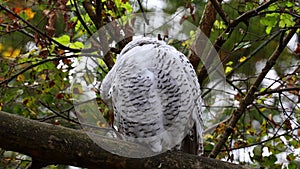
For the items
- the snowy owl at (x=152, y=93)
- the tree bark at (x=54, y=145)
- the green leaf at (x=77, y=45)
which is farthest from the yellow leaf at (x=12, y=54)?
the tree bark at (x=54, y=145)

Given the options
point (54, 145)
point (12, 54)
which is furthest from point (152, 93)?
point (12, 54)

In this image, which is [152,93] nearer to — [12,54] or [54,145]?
[54,145]

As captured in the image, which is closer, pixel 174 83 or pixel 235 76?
pixel 174 83

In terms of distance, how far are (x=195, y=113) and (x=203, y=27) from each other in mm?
1011

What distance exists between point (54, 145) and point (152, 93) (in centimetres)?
52

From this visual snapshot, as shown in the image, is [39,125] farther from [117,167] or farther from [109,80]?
[109,80]

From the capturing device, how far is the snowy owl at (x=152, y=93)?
6.38 feet

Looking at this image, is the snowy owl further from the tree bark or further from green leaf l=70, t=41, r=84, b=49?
green leaf l=70, t=41, r=84, b=49

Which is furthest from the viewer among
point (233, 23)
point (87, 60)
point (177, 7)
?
point (177, 7)

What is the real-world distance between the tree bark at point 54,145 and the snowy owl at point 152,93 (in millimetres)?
269

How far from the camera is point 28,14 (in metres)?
3.15

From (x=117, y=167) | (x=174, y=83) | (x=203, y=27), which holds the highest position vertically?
(x=203, y=27)

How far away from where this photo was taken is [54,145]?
1.56m

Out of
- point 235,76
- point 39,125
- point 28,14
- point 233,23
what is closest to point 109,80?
point 39,125
